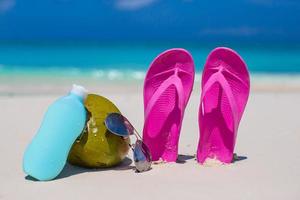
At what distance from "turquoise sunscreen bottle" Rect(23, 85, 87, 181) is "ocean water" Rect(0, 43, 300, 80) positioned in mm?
9774

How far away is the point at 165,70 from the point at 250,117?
6.55 ft

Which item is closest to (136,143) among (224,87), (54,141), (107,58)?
(54,141)

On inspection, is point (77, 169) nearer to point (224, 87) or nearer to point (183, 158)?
point (183, 158)

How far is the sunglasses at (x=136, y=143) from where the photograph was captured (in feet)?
9.86

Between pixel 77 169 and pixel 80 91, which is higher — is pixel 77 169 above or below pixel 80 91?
below

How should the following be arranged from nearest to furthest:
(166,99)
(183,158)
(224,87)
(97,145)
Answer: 1. (97,145)
2. (224,87)
3. (166,99)
4. (183,158)

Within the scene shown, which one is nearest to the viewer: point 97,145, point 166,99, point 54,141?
point 54,141

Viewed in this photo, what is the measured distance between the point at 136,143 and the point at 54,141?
1.38 ft

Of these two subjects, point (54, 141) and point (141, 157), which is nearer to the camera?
point (54, 141)

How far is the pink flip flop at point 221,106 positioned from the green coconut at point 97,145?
437 mm

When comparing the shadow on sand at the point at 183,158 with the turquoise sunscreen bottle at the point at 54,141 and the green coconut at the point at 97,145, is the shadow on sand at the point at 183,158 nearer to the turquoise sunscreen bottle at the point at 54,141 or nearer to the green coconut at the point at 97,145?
the green coconut at the point at 97,145

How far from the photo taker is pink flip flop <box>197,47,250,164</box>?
127 inches

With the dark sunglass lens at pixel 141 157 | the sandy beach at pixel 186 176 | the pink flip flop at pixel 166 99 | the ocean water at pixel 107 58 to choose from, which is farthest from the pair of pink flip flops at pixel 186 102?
the ocean water at pixel 107 58

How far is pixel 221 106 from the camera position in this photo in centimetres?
328
